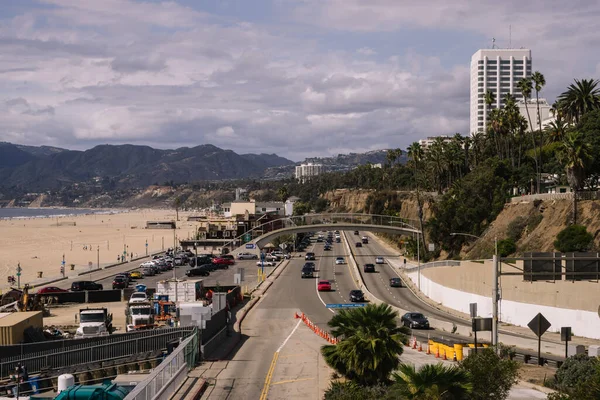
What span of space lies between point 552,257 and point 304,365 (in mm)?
13650

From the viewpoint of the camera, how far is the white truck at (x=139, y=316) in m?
46.4

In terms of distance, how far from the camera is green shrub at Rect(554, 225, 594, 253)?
66.8 metres

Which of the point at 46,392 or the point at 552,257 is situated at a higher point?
the point at 552,257

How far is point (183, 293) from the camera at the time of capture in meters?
56.8

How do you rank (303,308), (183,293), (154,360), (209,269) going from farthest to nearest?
(209,269) < (303,308) < (183,293) < (154,360)

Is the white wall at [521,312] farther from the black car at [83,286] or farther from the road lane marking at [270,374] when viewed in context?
the black car at [83,286]

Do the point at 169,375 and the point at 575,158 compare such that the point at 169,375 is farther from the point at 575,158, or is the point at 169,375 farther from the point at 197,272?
the point at 197,272

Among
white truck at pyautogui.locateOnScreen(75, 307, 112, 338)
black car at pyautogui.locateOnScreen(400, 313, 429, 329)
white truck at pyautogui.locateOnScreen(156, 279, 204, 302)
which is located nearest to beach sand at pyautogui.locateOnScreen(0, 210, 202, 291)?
white truck at pyautogui.locateOnScreen(156, 279, 204, 302)

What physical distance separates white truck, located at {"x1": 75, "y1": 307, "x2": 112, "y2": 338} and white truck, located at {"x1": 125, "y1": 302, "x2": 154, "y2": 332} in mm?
1407

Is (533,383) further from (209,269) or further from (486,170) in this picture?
(486,170)

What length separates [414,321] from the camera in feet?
173

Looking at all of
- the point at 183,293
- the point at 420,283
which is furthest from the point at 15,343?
the point at 420,283

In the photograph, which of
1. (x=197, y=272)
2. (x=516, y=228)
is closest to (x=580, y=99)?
(x=516, y=228)

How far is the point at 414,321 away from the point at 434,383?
31650 millimetres
